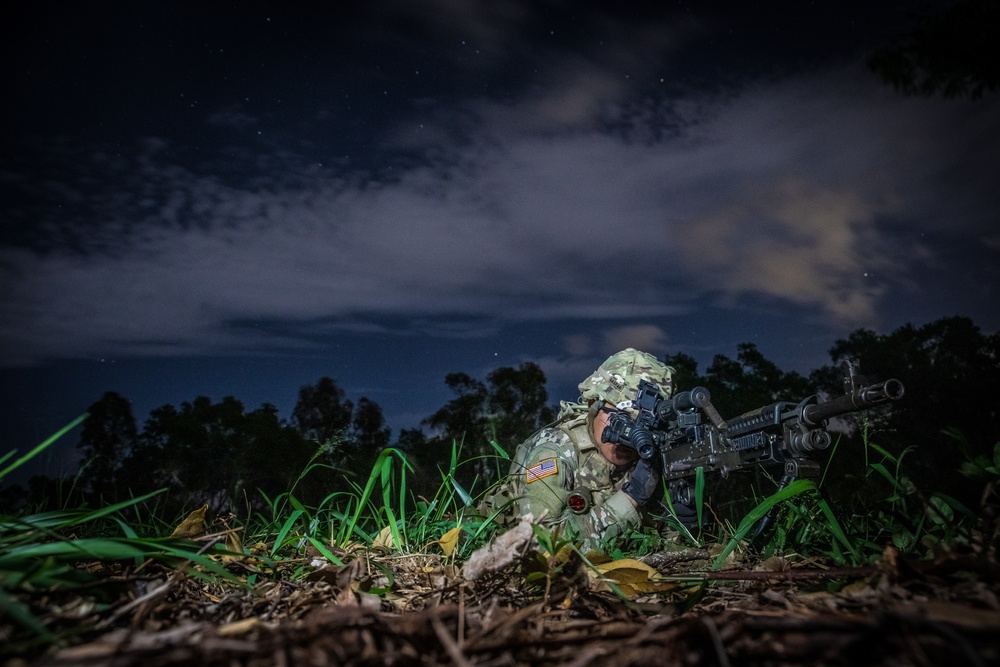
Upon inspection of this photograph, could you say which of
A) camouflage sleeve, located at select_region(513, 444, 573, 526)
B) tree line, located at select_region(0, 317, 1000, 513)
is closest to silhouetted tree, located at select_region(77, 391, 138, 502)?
tree line, located at select_region(0, 317, 1000, 513)

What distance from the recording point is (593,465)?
498 cm

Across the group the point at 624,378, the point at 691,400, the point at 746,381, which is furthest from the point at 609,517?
the point at 746,381

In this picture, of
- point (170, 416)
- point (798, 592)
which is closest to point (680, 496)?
point (798, 592)

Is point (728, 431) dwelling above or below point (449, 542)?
above

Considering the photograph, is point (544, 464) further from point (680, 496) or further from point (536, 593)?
point (536, 593)

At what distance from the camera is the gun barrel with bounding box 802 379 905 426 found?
250cm

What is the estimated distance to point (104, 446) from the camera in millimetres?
12242

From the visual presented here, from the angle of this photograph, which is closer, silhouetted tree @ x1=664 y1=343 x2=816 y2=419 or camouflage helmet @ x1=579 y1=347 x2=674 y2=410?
camouflage helmet @ x1=579 y1=347 x2=674 y2=410

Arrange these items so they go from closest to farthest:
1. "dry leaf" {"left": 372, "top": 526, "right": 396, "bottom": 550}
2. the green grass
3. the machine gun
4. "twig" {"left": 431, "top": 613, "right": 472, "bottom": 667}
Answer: "twig" {"left": 431, "top": 613, "right": 472, "bottom": 667}, the green grass, "dry leaf" {"left": 372, "top": 526, "right": 396, "bottom": 550}, the machine gun

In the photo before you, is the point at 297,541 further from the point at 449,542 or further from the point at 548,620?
the point at 548,620

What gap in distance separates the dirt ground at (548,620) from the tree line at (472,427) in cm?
547

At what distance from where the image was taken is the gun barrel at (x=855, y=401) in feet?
8.19

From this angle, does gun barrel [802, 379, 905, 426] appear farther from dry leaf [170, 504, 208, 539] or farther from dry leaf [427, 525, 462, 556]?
dry leaf [170, 504, 208, 539]

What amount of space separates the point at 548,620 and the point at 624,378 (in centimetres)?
439
